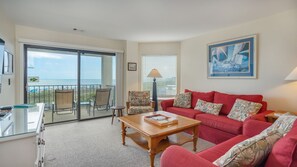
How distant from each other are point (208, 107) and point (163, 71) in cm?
214

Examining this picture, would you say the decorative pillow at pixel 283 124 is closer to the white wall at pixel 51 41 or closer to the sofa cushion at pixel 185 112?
the sofa cushion at pixel 185 112

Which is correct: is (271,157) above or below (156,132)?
above

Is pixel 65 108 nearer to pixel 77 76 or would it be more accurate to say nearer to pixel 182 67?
pixel 77 76

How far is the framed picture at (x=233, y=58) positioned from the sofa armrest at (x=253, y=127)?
4.57 ft

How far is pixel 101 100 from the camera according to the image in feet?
15.3

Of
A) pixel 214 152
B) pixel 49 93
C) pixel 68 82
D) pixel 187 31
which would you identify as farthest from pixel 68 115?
pixel 214 152

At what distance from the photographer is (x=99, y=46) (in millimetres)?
4516

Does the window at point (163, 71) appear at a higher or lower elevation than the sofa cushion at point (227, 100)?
higher

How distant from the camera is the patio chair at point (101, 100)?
4.57 meters

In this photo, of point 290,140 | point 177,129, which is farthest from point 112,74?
point 290,140

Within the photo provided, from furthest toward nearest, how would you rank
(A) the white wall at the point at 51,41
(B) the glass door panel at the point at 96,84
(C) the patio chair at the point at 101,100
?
(C) the patio chair at the point at 101,100 < (B) the glass door panel at the point at 96,84 < (A) the white wall at the point at 51,41

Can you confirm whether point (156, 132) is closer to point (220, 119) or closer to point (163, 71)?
point (220, 119)

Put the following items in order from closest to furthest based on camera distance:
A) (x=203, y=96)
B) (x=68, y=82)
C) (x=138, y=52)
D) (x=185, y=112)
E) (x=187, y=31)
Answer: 1. (x=185, y=112)
2. (x=203, y=96)
3. (x=187, y=31)
4. (x=68, y=82)
5. (x=138, y=52)

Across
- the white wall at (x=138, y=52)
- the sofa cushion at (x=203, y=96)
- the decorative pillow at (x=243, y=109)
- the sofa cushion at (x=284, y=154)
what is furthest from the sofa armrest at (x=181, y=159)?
the white wall at (x=138, y=52)
